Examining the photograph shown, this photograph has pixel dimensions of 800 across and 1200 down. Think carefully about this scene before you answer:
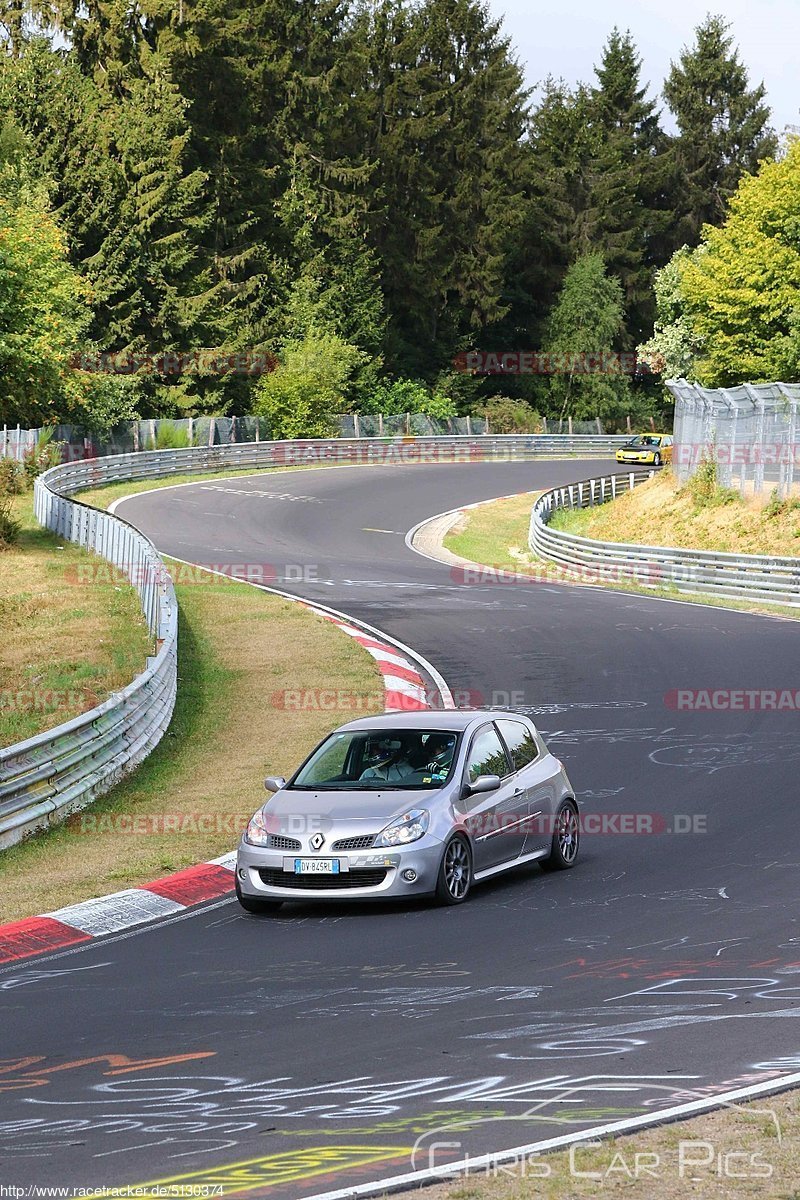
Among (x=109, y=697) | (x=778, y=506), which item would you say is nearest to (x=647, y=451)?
(x=778, y=506)

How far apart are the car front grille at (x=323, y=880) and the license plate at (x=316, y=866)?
0.04 m

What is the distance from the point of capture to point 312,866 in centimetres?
1190

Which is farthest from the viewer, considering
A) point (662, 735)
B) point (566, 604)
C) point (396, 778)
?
point (566, 604)

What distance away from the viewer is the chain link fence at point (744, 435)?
40.0 m

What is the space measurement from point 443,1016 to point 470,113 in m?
103

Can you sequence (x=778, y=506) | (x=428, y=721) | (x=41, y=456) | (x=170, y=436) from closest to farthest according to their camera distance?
(x=428, y=721)
(x=778, y=506)
(x=41, y=456)
(x=170, y=436)

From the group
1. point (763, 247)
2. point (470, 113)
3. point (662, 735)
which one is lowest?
point (662, 735)

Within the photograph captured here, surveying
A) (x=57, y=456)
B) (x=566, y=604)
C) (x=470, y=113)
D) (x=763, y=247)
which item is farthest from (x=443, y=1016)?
(x=470, y=113)

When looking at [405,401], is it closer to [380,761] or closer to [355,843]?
[380,761]

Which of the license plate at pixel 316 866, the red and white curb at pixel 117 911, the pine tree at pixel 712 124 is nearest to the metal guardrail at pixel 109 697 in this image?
the red and white curb at pixel 117 911

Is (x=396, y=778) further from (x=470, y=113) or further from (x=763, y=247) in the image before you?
(x=470, y=113)

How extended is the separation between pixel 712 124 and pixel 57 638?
102 m

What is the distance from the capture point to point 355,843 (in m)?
11.9

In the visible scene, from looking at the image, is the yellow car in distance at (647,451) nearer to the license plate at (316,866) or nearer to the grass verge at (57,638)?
the grass verge at (57,638)
